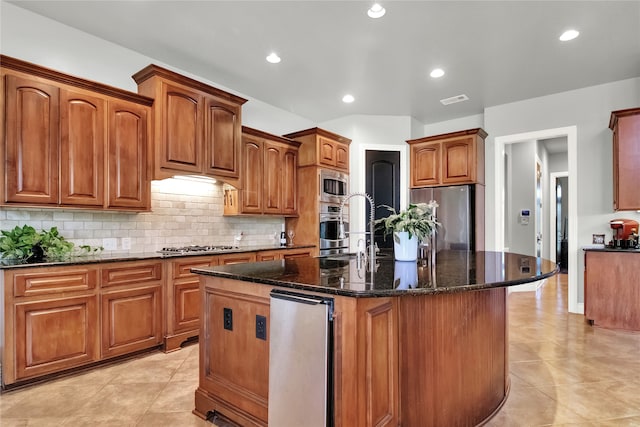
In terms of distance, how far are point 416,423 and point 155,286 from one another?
237 centimetres

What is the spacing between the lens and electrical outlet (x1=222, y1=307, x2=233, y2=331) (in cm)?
192

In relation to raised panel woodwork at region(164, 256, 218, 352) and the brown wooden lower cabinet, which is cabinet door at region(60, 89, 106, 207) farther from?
the brown wooden lower cabinet

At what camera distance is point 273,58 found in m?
3.60

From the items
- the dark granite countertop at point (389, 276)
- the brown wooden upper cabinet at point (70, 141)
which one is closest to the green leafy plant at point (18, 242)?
the brown wooden upper cabinet at point (70, 141)

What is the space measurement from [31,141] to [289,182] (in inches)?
112

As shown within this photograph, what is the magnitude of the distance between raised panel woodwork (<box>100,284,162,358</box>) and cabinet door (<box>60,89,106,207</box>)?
83 centimetres

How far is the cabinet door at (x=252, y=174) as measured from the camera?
4249mm

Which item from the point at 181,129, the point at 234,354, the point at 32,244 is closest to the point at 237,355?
the point at 234,354

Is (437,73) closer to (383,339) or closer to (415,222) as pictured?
(415,222)

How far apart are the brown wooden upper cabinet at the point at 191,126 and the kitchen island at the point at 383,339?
1722 millimetres

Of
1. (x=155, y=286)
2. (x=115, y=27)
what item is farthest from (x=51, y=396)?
(x=115, y=27)

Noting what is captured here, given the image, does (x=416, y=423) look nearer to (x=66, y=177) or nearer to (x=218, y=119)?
(x=66, y=177)

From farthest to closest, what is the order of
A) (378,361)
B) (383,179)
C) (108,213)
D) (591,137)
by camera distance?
(383,179)
(591,137)
(108,213)
(378,361)

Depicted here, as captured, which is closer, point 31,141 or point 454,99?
point 31,141
